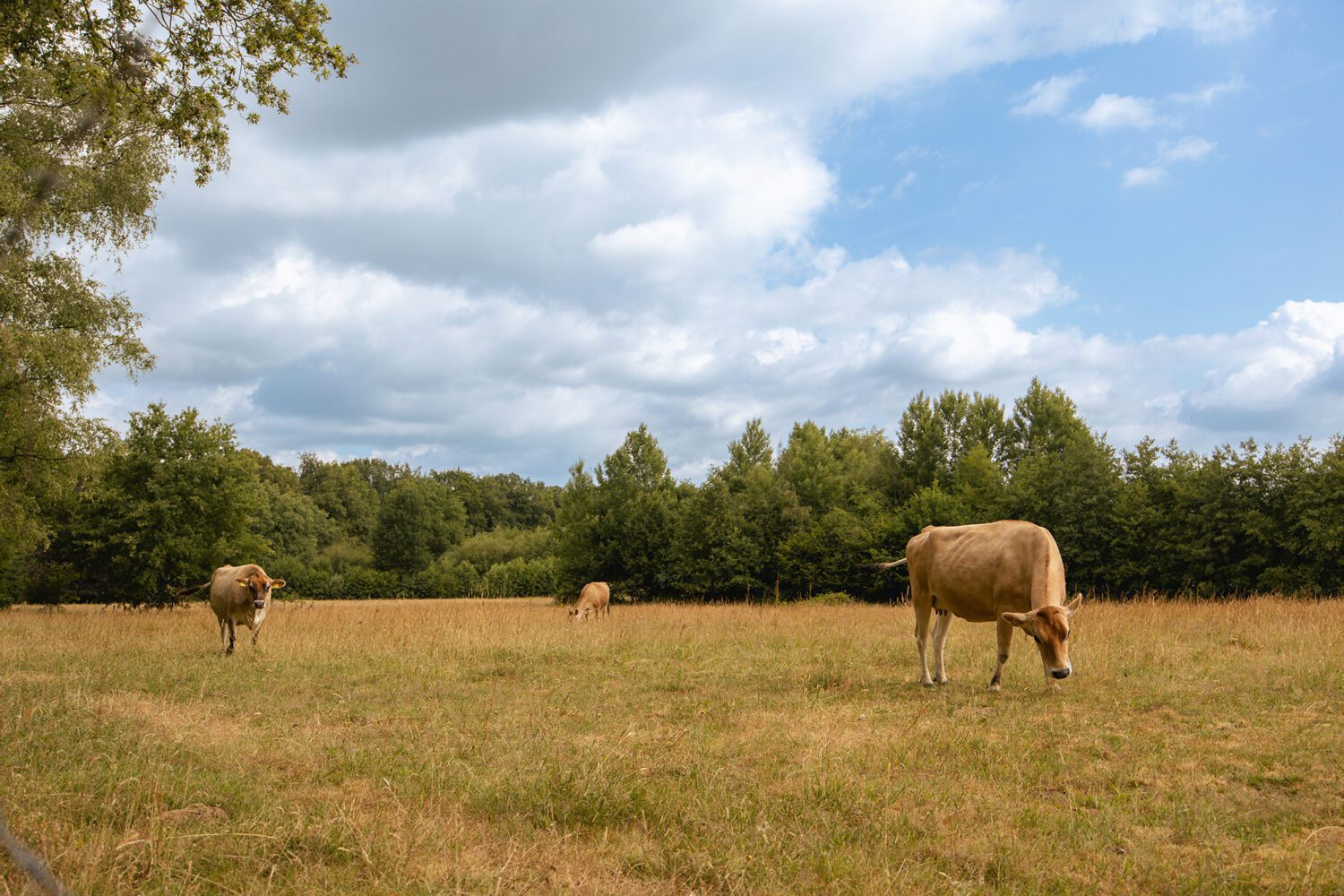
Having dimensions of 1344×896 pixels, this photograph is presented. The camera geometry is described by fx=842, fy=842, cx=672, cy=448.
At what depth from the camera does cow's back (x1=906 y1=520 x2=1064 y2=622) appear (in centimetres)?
1006

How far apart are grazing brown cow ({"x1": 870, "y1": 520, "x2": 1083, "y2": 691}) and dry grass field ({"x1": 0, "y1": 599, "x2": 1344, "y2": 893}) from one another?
0.64m

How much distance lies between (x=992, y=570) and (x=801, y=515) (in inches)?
1337

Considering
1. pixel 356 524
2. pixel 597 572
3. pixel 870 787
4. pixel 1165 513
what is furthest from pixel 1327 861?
pixel 356 524

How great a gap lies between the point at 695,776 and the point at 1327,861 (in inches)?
142

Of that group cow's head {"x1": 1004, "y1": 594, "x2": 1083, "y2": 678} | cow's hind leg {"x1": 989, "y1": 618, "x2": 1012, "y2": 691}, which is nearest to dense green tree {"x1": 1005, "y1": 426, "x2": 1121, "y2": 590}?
cow's hind leg {"x1": 989, "y1": 618, "x2": 1012, "y2": 691}

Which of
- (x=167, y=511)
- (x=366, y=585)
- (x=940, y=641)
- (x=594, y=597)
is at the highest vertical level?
(x=167, y=511)

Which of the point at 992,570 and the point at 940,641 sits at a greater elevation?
the point at 992,570

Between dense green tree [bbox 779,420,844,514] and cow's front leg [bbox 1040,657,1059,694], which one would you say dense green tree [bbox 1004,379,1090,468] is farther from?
cow's front leg [bbox 1040,657,1059,694]

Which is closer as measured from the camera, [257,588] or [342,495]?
[257,588]

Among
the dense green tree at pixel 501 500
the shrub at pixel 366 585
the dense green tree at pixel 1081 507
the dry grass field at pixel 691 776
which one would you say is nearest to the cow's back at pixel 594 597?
the dry grass field at pixel 691 776

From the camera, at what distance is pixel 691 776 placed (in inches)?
232

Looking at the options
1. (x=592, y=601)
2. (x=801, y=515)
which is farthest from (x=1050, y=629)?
(x=801, y=515)

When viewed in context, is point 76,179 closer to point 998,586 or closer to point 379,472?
point 998,586

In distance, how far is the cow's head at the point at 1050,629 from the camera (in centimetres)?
924
